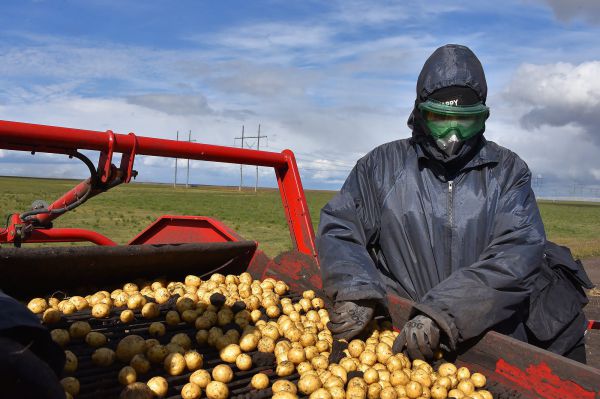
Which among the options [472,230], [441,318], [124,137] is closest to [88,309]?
[124,137]

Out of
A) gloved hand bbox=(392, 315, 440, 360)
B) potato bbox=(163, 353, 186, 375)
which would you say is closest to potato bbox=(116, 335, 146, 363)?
potato bbox=(163, 353, 186, 375)

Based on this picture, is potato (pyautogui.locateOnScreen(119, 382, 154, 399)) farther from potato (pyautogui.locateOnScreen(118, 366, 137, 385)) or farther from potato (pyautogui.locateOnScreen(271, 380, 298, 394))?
potato (pyautogui.locateOnScreen(271, 380, 298, 394))

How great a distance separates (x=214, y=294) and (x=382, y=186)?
126cm

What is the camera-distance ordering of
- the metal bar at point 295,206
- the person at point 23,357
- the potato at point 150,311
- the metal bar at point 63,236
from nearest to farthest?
the person at point 23,357, the potato at point 150,311, the metal bar at point 295,206, the metal bar at point 63,236

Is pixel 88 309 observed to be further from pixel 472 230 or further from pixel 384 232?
pixel 472 230

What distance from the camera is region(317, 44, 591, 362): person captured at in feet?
9.48

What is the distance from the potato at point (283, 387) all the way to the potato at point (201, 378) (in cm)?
30

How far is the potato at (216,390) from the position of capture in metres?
2.42

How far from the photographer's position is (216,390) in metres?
2.42

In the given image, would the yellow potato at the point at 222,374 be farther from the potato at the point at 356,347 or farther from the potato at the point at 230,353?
the potato at the point at 356,347

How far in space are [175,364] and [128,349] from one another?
0.26 metres

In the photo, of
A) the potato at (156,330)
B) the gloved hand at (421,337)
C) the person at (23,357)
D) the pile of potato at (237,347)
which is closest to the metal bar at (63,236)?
the pile of potato at (237,347)

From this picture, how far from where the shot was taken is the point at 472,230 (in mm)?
3123

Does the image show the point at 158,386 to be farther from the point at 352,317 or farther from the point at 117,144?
the point at 117,144
